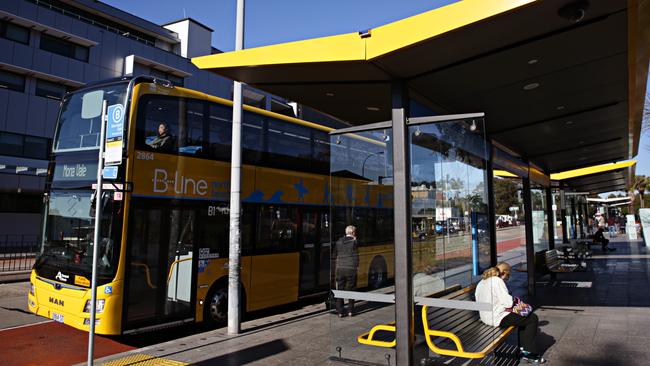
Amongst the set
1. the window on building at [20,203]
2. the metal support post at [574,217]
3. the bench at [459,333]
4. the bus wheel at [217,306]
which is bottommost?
the bus wheel at [217,306]

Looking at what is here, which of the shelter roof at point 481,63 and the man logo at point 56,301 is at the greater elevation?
the shelter roof at point 481,63

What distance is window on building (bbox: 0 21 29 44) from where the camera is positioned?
2459cm

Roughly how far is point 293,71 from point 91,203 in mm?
4138

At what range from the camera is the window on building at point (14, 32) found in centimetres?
2459

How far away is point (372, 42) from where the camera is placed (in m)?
4.41

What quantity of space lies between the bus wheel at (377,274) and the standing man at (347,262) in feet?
0.79

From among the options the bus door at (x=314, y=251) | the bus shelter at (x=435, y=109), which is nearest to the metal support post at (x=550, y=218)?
the bus shelter at (x=435, y=109)

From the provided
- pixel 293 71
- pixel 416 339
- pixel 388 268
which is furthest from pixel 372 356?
pixel 293 71

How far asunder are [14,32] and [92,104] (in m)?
23.6

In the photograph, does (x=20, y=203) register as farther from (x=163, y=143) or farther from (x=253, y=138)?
(x=163, y=143)

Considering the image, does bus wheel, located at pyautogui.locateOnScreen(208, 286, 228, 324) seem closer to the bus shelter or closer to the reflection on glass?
the bus shelter

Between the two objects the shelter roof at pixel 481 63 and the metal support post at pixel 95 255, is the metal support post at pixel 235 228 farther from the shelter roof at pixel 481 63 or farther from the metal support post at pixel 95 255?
the metal support post at pixel 95 255

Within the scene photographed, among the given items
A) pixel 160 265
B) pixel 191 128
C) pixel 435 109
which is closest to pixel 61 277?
pixel 160 265

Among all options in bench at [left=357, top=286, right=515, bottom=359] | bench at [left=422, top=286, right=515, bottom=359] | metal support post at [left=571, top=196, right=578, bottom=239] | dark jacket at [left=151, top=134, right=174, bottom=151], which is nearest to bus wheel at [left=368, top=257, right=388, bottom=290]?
bench at [left=357, top=286, right=515, bottom=359]
